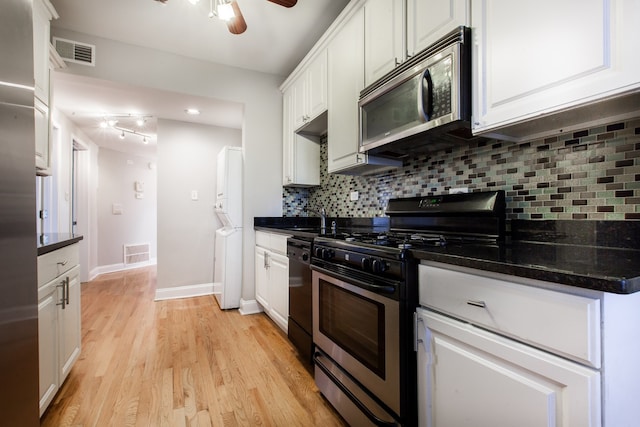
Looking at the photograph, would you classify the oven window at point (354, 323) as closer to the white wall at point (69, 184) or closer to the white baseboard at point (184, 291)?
the white baseboard at point (184, 291)

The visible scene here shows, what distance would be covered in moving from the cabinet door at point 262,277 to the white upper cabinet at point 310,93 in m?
1.34

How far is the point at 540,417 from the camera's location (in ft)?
2.40

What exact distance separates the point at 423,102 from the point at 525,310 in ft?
3.26

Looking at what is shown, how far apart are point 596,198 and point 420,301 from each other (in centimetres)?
79

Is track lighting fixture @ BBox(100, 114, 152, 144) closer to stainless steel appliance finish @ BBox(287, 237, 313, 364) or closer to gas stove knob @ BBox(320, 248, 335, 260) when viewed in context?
stainless steel appliance finish @ BBox(287, 237, 313, 364)

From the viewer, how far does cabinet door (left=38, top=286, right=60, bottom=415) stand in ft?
4.65

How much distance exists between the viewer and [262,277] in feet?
9.36

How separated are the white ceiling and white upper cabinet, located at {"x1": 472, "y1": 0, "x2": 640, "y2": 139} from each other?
147 cm

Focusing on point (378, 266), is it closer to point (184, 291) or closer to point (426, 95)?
point (426, 95)

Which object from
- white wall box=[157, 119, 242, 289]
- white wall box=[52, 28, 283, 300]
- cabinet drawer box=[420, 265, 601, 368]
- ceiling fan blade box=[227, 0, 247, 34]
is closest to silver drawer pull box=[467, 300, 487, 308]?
cabinet drawer box=[420, 265, 601, 368]

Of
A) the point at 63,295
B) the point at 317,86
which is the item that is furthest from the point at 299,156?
the point at 63,295

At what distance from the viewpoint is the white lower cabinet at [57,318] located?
1432 mm

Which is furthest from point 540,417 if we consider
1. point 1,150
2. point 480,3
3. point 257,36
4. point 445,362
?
point 257,36

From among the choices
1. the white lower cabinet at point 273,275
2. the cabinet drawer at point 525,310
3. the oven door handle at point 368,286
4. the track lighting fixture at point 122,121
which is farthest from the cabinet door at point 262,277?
the track lighting fixture at point 122,121
